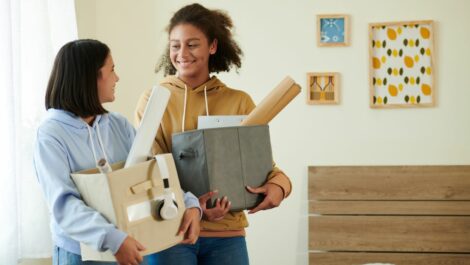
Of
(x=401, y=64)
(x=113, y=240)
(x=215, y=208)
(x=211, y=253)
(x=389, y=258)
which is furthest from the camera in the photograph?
(x=401, y=64)

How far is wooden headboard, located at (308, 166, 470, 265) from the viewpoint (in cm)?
325

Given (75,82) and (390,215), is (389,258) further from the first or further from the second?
(75,82)

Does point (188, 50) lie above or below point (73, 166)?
above

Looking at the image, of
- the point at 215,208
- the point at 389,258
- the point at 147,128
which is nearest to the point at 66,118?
the point at 147,128

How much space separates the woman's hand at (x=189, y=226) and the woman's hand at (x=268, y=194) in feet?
0.66

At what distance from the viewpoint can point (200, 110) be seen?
1788 millimetres

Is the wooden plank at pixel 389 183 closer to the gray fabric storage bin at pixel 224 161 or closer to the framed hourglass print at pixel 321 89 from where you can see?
the framed hourglass print at pixel 321 89

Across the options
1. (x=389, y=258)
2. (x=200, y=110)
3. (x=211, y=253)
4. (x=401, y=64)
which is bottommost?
(x=389, y=258)

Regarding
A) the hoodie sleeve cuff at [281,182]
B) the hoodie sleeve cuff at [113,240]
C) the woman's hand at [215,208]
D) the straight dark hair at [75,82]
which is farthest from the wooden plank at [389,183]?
the hoodie sleeve cuff at [113,240]

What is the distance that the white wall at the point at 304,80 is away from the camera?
337cm

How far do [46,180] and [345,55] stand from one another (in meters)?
2.30

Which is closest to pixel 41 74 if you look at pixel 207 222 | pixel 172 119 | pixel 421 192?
pixel 172 119

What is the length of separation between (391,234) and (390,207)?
Answer: 137 mm

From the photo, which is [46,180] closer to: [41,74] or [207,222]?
[207,222]
